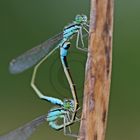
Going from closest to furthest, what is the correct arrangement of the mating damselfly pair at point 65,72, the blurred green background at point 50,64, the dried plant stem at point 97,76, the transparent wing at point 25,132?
the dried plant stem at point 97,76 → the mating damselfly pair at point 65,72 → the transparent wing at point 25,132 → the blurred green background at point 50,64

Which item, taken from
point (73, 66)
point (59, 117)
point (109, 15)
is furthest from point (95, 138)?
point (73, 66)

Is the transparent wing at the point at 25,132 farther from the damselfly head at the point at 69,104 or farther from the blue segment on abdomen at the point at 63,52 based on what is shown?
the blue segment on abdomen at the point at 63,52

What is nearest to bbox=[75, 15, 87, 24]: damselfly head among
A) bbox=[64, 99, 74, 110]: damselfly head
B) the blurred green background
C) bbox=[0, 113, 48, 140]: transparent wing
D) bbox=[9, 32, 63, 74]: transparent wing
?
bbox=[9, 32, 63, 74]: transparent wing

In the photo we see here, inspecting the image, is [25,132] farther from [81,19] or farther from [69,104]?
[81,19]

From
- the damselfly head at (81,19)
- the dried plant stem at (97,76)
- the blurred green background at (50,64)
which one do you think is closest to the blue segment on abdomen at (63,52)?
the damselfly head at (81,19)

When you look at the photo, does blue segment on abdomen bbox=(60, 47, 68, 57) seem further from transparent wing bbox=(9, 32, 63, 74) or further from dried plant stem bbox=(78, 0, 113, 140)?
dried plant stem bbox=(78, 0, 113, 140)

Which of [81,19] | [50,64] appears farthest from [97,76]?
[50,64]

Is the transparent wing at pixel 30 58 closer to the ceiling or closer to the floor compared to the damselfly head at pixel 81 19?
closer to the floor

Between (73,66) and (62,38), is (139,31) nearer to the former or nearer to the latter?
(73,66)
